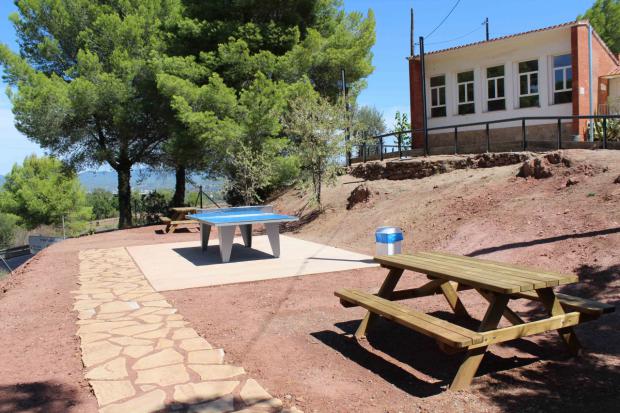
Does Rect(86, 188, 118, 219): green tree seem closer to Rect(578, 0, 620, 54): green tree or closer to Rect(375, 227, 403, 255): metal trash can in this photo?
Rect(578, 0, 620, 54): green tree

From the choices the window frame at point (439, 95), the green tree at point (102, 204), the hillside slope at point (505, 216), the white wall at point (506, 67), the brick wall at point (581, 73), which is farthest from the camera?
the green tree at point (102, 204)

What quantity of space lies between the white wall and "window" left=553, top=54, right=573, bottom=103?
0.15 m

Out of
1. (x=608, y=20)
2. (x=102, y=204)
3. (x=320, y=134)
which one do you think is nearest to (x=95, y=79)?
(x=320, y=134)

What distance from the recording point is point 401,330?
525 centimetres

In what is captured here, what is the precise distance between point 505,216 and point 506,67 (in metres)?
12.3

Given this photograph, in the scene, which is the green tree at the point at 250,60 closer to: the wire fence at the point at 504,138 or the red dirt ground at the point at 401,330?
the wire fence at the point at 504,138

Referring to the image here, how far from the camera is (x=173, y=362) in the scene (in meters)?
4.29

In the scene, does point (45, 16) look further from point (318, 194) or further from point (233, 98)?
point (318, 194)

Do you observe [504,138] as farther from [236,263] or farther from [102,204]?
[102,204]

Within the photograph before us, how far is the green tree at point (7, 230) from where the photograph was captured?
1879 inches

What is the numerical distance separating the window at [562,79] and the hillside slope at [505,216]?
7.01m

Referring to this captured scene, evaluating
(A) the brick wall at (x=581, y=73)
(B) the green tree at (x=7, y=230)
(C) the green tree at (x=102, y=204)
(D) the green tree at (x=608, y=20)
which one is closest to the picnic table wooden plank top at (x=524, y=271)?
(A) the brick wall at (x=581, y=73)

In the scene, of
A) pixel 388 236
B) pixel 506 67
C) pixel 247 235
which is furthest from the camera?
pixel 506 67

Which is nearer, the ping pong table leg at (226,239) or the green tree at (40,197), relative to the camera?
the ping pong table leg at (226,239)
